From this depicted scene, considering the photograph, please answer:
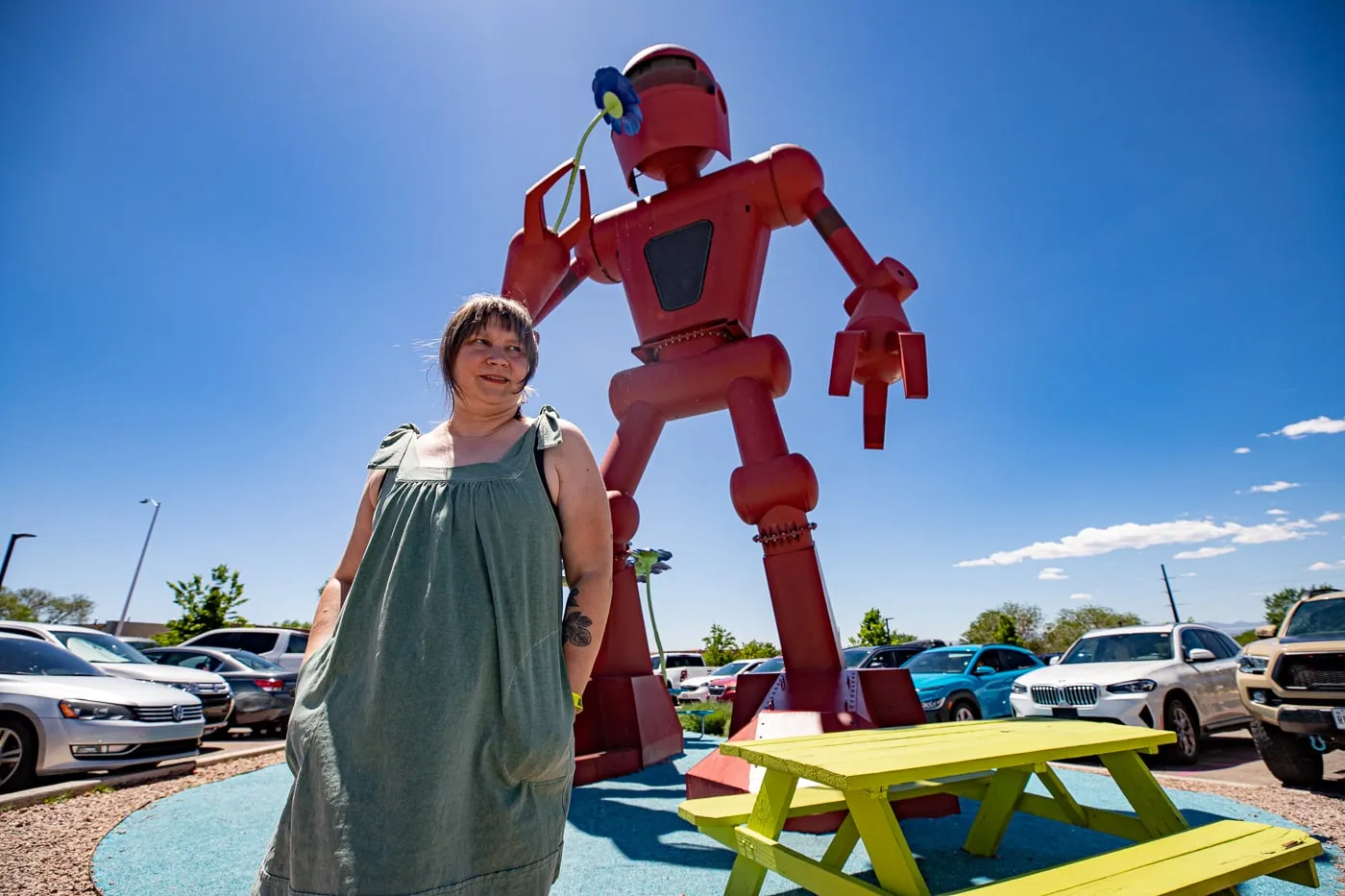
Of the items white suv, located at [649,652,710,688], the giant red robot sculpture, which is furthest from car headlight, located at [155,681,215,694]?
white suv, located at [649,652,710,688]

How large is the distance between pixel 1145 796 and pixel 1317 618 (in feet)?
14.5

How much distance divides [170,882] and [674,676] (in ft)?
61.1

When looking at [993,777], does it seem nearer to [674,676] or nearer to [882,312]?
[882,312]

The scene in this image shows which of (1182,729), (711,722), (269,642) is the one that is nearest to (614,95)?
(1182,729)

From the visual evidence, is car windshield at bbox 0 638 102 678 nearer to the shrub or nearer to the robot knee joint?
the robot knee joint

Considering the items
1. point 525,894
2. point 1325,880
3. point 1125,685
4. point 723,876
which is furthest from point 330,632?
point 1125,685

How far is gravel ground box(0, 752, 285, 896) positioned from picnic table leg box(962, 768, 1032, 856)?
12.6 feet

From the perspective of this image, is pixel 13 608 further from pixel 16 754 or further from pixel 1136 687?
pixel 1136 687

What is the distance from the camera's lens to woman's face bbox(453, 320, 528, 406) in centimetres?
158

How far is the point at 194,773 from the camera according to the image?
18.3 ft

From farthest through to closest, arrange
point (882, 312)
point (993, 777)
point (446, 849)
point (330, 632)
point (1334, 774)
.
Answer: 1. point (1334, 774)
2. point (882, 312)
3. point (993, 777)
4. point (330, 632)
5. point (446, 849)

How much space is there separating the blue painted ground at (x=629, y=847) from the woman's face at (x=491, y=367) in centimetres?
226

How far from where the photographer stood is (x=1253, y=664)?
16.7 ft

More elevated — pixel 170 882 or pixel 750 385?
pixel 750 385
